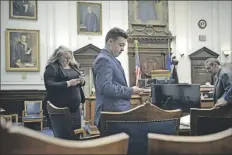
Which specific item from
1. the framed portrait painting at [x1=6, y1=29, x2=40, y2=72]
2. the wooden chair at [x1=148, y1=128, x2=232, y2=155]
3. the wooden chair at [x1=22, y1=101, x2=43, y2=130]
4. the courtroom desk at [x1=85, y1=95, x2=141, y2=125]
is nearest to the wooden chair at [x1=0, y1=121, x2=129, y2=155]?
the wooden chair at [x1=148, y1=128, x2=232, y2=155]

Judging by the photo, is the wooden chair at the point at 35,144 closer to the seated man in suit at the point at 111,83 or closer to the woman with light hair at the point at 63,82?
the seated man in suit at the point at 111,83

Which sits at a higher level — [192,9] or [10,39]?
[192,9]

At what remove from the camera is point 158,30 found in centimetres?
1020

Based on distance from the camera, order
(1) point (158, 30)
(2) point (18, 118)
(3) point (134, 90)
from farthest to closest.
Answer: (1) point (158, 30)
(2) point (18, 118)
(3) point (134, 90)

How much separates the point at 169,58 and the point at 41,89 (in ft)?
14.0

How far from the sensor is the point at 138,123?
157cm

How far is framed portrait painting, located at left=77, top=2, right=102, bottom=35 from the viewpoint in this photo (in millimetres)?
9383

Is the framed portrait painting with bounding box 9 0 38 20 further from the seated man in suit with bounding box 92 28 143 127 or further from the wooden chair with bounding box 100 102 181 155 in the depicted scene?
the wooden chair with bounding box 100 102 181 155

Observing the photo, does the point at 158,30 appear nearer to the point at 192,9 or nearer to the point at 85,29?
the point at 192,9

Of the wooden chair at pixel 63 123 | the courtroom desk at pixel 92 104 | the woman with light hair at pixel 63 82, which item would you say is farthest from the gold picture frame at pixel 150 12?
the wooden chair at pixel 63 123

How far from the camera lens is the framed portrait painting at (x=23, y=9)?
8781 mm

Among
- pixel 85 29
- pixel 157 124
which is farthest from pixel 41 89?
pixel 157 124

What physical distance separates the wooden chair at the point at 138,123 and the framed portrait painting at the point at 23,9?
8076mm

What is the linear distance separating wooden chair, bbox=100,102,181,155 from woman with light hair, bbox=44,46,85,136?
5.11ft
